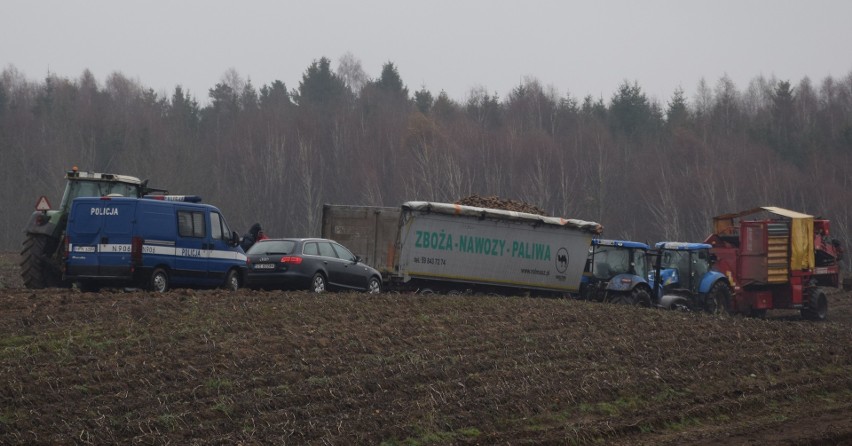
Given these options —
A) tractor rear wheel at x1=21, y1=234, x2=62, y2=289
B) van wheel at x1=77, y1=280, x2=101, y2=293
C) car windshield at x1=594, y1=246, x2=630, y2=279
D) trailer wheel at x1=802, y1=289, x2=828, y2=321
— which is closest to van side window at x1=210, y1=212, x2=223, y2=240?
van wheel at x1=77, y1=280, x2=101, y2=293

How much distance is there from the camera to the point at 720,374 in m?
14.3

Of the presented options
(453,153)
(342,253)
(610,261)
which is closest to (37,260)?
(342,253)

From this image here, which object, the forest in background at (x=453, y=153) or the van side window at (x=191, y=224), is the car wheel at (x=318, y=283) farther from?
the forest in background at (x=453, y=153)

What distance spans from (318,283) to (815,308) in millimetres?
15011

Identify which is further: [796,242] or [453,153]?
[453,153]

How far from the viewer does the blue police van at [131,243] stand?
18547mm

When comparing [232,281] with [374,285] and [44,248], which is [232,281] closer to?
[374,285]

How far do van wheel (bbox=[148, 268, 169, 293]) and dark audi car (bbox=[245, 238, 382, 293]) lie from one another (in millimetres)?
2209

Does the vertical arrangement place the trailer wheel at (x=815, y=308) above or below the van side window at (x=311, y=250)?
below

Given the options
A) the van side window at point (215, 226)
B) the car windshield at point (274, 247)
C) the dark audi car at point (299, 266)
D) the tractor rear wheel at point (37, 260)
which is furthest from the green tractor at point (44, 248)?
the car windshield at point (274, 247)

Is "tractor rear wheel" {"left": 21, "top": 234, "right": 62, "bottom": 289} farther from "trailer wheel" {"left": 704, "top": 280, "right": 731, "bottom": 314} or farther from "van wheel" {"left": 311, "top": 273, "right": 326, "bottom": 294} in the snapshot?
"trailer wheel" {"left": 704, "top": 280, "right": 731, "bottom": 314}

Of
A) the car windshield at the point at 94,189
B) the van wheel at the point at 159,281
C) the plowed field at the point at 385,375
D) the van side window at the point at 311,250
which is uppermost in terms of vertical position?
the car windshield at the point at 94,189

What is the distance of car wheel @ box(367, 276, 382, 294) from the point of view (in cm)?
2245

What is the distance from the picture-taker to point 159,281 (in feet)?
62.6
